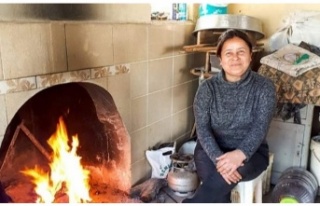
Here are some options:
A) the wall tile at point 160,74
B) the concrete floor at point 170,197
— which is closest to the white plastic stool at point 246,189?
the concrete floor at point 170,197

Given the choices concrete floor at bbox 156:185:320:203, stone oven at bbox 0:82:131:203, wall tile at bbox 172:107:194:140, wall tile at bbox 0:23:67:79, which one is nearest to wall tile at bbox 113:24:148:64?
stone oven at bbox 0:82:131:203

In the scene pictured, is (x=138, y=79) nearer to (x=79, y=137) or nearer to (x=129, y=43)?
(x=129, y=43)

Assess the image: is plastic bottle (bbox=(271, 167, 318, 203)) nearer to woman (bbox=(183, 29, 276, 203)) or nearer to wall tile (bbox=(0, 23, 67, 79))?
woman (bbox=(183, 29, 276, 203))

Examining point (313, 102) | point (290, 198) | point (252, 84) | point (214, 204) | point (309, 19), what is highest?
point (309, 19)

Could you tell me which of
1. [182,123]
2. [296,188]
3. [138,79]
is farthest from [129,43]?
[296,188]

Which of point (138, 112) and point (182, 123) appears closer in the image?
point (138, 112)

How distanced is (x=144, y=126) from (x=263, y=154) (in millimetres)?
702

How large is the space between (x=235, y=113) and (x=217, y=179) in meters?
0.29

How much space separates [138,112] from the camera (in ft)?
6.11

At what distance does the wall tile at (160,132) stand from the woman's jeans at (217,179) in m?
0.58

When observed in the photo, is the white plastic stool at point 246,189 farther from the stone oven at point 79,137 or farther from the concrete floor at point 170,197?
the stone oven at point 79,137

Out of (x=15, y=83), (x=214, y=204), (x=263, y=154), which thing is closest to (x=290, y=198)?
(x=263, y=154)

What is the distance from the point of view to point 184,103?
2.30 meters

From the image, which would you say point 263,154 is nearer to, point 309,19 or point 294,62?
point 294,62
